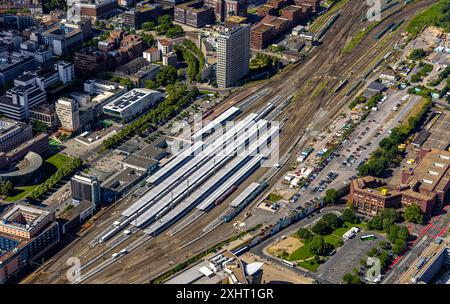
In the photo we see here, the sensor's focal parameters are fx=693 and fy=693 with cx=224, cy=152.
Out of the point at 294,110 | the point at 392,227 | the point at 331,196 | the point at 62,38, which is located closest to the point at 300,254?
the point at 392,227

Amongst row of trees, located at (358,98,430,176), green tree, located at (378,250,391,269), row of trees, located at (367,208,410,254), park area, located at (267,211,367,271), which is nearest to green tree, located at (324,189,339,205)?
park area, located at (267,211,367,271)

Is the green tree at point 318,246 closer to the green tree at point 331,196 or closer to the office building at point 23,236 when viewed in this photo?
the green tree at point 331,196

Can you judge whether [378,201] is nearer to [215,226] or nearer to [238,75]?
[215,226]

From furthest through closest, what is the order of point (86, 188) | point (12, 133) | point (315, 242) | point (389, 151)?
point (12, 133) → point (389, 151) → point (86, 188) → point (315, 242)

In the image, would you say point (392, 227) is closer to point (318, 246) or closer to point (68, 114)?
point (318, 246)

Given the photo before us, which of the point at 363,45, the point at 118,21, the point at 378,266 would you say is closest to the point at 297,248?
the point at 378,266

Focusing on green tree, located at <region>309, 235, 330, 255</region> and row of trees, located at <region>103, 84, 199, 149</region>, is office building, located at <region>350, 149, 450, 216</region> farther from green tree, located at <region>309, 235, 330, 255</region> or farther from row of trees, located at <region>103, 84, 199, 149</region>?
row of trees, located at <region>103, 84, 199, 149</region>
